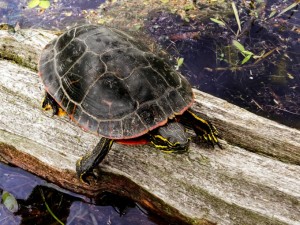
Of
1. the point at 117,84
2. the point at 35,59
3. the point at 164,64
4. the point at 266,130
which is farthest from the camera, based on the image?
the point at 35,59

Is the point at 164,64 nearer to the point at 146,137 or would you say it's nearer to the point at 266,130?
the point at 146,137

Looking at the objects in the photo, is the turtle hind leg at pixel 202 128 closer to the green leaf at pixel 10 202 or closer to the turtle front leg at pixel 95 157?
the turtle front leg at pixel 95 157

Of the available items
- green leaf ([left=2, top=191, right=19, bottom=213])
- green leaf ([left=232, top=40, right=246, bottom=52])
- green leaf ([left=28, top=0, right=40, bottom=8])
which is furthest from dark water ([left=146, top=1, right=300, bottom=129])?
green leaf ([left=2, top=191, right=19, bottom=213])

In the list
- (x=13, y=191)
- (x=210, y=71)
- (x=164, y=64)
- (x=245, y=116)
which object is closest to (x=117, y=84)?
(x=164, y=64)

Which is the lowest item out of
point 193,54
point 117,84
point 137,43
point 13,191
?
point 13,191

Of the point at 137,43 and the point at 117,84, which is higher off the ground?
the point at 137,43

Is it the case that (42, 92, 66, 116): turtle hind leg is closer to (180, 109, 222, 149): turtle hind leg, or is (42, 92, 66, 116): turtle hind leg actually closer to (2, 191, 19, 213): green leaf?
(2, 191, 19, 213): green leaf

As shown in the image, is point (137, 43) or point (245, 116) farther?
point (245, 116)
